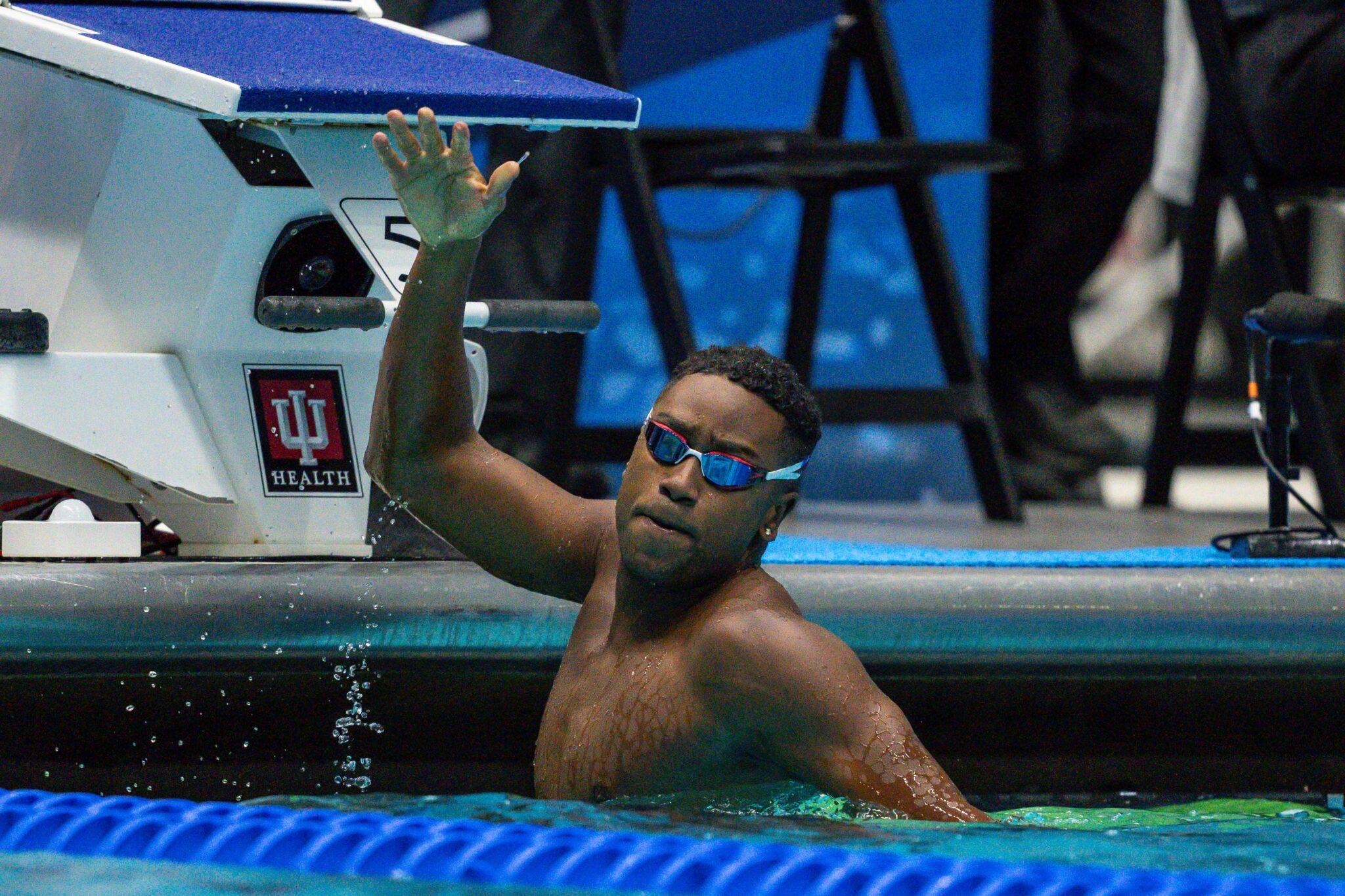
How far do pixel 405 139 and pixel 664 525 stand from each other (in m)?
0.48

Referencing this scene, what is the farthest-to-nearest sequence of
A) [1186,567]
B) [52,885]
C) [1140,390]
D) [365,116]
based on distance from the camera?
[1140,390] → [1186,567] → [365,116] → [52,885]

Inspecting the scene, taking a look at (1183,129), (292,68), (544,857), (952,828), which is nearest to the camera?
Result: (544,857)

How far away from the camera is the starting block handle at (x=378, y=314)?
238cm

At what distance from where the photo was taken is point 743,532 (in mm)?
2035

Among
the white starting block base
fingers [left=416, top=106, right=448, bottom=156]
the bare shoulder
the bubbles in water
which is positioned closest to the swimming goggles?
the bare shoulder

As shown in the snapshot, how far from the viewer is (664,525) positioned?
1.99 meters

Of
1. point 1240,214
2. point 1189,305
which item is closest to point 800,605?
point 1240,214

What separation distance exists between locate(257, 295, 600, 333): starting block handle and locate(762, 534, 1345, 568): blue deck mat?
438mm

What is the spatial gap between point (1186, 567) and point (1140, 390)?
3817 mm

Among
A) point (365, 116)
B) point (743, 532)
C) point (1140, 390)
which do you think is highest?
point (365, 116)

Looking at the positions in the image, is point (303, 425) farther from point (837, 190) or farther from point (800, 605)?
point (837, 190)

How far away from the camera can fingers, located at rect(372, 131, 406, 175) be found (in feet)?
6.24

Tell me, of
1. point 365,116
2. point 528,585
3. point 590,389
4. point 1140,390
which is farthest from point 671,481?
point 1140,390

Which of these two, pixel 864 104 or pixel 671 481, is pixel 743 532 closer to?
pixel 671 481
